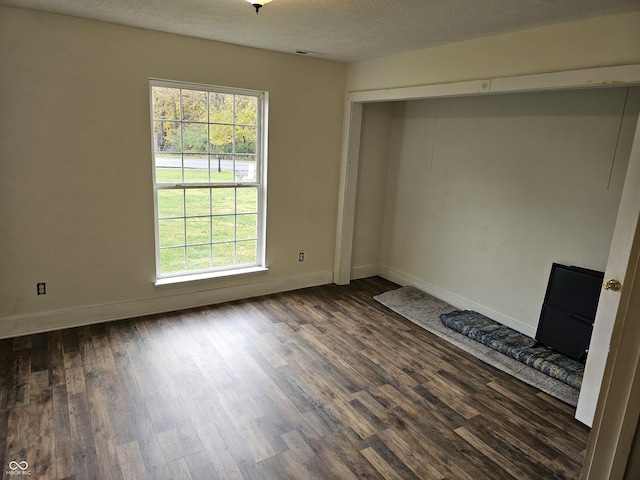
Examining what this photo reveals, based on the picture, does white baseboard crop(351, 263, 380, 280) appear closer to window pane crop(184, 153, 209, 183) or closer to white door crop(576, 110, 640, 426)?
window pane crop(184, 153, 209, 183)

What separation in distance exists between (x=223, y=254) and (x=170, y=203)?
785 millimetres

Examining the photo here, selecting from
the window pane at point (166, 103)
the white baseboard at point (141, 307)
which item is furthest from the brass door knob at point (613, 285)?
the window pane at point (166, 103)

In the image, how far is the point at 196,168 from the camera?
4.02 metres

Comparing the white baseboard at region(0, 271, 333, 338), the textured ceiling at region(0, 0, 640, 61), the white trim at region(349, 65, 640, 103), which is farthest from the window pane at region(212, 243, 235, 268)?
the white trim at region(349, 65, 640, 103)

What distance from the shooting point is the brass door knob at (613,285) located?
2.49 m

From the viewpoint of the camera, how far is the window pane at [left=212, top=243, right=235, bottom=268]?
4.34 metres

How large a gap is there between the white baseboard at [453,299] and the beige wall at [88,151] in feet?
6.80

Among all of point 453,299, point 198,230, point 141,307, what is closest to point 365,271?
point 453,299

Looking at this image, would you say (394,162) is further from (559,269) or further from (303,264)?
(559,269)

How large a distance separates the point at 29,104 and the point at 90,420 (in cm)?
241

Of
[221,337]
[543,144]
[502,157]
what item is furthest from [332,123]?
[221,337]

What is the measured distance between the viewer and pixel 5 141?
315cm
